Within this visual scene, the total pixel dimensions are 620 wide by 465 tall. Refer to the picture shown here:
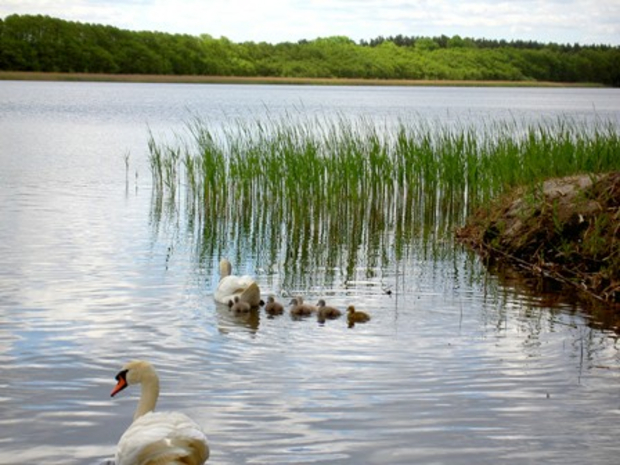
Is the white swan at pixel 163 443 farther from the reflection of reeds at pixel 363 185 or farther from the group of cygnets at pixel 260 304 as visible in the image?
the reflection of reeds at pixel 363 185

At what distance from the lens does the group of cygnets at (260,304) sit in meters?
9.88

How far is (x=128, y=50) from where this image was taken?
106375 millimetres

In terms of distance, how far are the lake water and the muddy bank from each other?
51 cm

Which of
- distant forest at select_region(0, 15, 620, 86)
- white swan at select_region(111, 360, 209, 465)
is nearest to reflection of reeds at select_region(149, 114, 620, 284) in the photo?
white swan at select_region(111, 360, 209, 465)

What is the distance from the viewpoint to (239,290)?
10.3m

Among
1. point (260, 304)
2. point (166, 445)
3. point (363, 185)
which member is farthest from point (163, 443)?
point (363, 185)

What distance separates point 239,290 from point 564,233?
4511 millimetres

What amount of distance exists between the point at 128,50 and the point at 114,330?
100397 mm

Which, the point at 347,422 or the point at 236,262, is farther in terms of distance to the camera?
the point at 236,262

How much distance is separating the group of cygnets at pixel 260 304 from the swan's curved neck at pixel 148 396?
12.1 ft

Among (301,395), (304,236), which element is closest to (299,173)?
(304,236)

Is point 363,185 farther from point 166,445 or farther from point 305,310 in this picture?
point 166,445

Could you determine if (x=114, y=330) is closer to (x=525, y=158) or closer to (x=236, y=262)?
(x=236, y=262)

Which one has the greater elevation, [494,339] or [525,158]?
[525,158]
